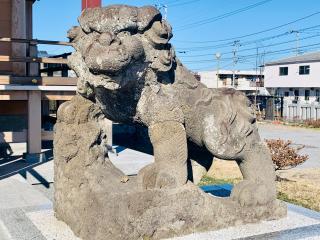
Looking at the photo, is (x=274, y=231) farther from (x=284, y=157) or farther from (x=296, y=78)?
(x=296, y=78)

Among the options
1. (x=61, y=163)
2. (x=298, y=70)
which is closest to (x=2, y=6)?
(x=61, y=163)

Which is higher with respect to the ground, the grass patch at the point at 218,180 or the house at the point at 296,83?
the house at the point at 296,83

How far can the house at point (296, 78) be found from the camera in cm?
3009

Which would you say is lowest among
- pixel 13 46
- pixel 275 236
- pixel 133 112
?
pixel 275 236

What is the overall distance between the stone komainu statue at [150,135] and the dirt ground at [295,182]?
9.45ft

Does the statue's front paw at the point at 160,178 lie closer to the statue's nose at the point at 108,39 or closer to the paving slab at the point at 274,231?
the paving slab at the point at 274,231

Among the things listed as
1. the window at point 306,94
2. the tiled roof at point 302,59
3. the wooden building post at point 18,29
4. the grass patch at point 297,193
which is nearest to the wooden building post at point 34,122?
the wooden building post at point 18,29

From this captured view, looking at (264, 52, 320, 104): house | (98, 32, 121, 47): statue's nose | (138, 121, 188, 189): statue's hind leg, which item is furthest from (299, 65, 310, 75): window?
(98, 32, 121, 47): statue's nose

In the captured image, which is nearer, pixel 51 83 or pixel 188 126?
pixel 188 126

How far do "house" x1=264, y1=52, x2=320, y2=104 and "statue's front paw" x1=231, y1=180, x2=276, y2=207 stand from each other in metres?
26.7

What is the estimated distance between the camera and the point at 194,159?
409 cm

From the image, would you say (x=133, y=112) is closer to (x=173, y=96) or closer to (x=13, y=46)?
(x=173, y=96)

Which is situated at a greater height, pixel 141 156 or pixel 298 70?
pixel 298 70

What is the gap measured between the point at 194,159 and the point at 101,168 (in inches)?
34.7
